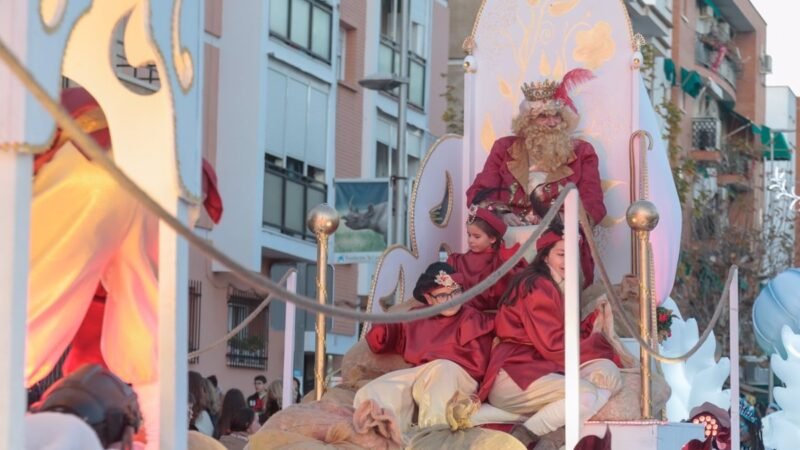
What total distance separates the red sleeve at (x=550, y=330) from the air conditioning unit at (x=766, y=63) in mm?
55272

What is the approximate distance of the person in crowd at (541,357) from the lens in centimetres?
899

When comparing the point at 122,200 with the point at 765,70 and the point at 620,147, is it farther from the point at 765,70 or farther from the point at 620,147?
the point at 765,70

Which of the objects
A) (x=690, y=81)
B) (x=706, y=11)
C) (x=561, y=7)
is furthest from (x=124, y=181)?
(x=706, y=11)

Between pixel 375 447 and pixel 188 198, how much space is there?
9.19 feet

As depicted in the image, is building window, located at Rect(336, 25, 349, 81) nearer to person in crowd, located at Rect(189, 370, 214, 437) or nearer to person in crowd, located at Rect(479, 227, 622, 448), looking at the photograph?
person in crowd, located at Rect(189, 370, 214, 437)

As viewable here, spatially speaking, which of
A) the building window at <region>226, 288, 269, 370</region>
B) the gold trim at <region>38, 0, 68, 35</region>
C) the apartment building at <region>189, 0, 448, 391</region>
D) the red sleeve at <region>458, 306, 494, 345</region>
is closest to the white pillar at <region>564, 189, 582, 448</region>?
the red sleeve at <region>458, 306, 494, 345</region>

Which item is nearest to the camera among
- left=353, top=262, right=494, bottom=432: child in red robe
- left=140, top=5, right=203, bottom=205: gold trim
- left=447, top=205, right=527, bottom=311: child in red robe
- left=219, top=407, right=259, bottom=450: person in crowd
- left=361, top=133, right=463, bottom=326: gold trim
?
left=140, top=5, right=203, bottom=205: gold trim

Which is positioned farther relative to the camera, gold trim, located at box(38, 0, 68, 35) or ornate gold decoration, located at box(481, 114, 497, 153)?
ornate gold decoration, located at box(481, 114, 497, 153)

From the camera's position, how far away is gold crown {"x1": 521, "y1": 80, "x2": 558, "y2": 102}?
11062 mm

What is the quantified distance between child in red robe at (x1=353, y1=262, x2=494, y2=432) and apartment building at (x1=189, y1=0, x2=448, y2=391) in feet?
44.5

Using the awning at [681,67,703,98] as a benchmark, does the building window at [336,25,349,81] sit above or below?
below

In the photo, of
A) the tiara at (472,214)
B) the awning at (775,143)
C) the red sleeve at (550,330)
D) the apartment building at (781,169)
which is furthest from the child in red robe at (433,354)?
the awning at (775,143)

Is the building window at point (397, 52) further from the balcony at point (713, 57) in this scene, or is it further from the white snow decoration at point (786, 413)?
the balcony at point (713, 57)

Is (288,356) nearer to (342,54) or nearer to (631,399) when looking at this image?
(631,399)
